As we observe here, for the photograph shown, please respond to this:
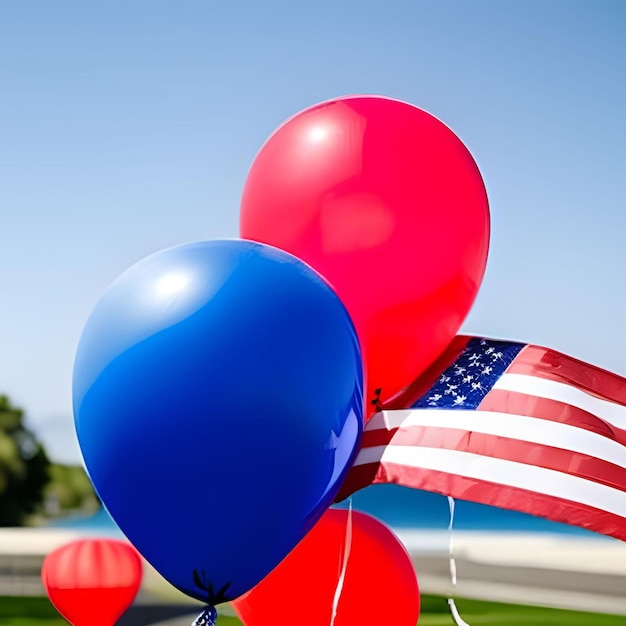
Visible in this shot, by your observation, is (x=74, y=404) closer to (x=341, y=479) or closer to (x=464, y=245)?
(x=341, y=479)

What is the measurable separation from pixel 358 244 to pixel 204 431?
93 centimetres

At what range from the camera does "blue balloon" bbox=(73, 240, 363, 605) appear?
2383 millimetres

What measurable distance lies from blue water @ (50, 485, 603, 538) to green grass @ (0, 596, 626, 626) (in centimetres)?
1393

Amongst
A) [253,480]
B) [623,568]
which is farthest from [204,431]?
[623,568]

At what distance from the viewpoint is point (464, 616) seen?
33.9 feet

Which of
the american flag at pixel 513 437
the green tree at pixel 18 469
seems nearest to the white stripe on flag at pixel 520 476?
the american flag at pixel 513 437

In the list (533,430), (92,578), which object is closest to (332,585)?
(533,430)

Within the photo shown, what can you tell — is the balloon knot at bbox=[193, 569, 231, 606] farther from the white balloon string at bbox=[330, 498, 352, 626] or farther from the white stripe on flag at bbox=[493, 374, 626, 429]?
the white stripe on flag at bbox=[493, 374, 626, 429]

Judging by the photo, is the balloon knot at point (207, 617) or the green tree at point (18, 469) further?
the green tree at point (18, 469)

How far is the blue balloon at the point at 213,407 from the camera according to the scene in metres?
2.38

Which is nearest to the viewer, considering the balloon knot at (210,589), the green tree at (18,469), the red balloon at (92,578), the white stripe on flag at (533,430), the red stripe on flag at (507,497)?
the balloon knot at (210,589)

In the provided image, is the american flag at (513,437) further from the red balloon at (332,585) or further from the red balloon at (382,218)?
the red balloon at (332,585)

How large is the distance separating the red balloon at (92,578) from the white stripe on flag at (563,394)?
2.89m

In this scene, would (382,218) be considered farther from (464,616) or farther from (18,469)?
(18,469)
